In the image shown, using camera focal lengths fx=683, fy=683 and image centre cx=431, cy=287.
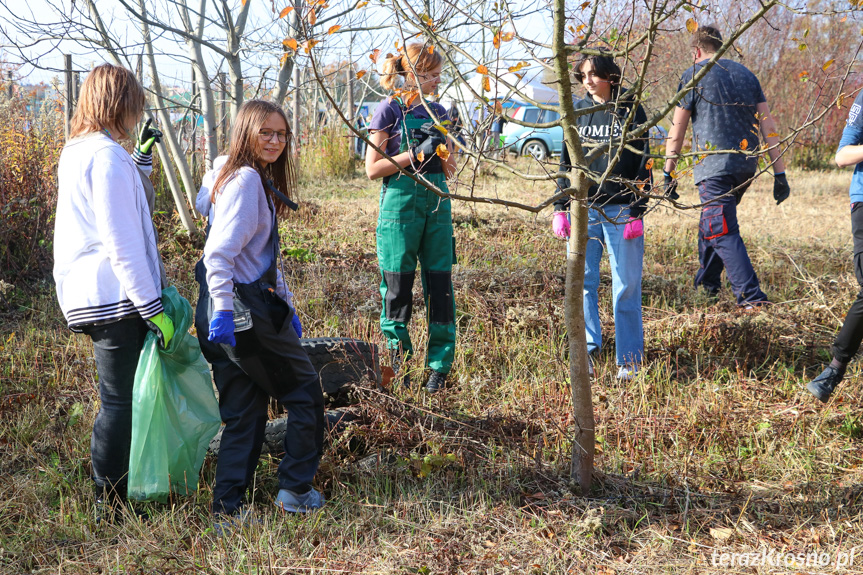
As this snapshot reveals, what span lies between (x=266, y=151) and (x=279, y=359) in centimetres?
78

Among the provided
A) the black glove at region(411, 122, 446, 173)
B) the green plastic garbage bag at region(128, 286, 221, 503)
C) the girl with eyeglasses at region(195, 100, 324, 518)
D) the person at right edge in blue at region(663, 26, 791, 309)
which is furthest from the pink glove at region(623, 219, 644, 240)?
the green plastic garbage bag at region(128, 286, 221, 503)

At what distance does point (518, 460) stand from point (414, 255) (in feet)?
4.17

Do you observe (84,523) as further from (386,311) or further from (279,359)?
(386,311)

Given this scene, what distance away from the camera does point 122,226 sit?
2.39 metres

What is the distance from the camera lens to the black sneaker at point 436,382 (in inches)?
144

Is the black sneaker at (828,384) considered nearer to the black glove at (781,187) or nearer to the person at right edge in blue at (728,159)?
the person at right edge in blue at (728,159)

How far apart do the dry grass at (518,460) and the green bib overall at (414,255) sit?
0.32m

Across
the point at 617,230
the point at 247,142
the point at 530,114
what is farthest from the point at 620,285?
the point at 530,114

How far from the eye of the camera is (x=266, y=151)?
2.57 meters

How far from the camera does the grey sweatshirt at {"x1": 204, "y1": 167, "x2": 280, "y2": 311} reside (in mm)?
2379

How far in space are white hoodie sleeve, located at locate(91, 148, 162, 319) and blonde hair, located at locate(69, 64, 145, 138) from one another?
0.16 meters

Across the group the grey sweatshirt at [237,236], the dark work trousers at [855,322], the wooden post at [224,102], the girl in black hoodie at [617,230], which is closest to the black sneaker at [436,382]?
the girl in black hoodie at [617,230]

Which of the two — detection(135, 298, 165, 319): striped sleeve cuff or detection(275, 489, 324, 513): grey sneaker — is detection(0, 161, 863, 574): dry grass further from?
detection(135, 298, 165, 319): striped sleeve cuff

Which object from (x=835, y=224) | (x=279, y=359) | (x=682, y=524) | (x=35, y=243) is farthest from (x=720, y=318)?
(x=35, y=243)
